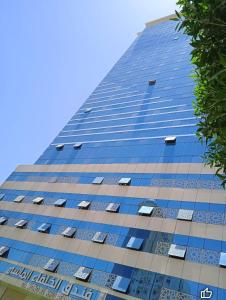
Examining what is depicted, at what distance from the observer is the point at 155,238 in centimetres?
2205

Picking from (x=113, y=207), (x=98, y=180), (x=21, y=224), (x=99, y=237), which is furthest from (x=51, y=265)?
(x=98, y=180)

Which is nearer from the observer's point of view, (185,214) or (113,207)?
(185,214)

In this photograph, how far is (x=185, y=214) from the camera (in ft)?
73.5

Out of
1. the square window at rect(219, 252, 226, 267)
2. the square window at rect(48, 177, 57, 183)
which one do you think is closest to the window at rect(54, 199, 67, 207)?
the square window at rect(48, 177, 57, 183)

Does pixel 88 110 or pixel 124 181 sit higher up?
pixel 124 181

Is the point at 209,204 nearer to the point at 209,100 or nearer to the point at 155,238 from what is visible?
the point at 155,238

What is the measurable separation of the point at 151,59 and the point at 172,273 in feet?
146

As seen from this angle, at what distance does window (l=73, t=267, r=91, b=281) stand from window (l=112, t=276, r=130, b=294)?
2410 millimetres

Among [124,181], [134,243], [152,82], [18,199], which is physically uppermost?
[152,82]

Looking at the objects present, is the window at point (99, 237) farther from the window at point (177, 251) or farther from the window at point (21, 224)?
the window at point (21, 224)

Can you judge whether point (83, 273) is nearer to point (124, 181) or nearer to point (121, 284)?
point (121, 284)

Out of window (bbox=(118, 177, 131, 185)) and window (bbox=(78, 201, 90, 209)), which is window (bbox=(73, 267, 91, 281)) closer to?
window (bbox=(78, 201, 90, 209))

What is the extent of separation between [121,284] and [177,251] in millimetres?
4285

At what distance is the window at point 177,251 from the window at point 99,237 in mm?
5720
